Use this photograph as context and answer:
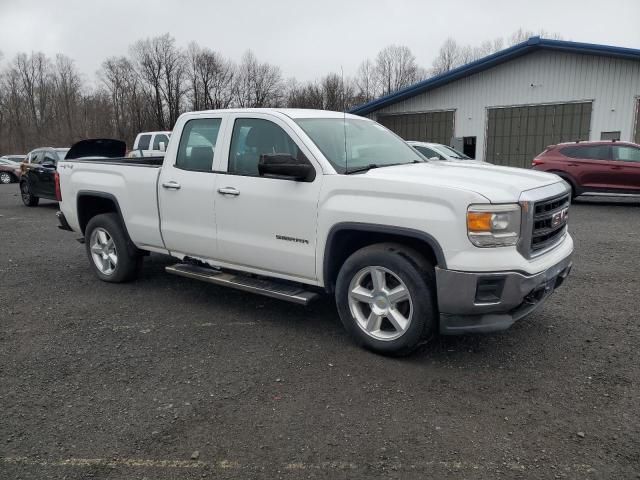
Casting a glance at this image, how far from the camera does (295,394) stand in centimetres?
355

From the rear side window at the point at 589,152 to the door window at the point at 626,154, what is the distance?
186mm

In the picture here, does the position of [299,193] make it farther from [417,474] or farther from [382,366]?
[417,474]

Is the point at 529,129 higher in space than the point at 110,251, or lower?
higher

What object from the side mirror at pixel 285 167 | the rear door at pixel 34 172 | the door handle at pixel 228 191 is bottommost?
the rear door at pixel 34 172

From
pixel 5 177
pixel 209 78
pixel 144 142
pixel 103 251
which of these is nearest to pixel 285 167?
pixel 103 251

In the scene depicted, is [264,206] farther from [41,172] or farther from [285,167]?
[41,172]

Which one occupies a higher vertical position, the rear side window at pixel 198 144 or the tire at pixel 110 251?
the rear side window at pixel 198 144

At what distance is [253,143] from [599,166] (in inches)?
476

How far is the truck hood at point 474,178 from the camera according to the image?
11.8ft

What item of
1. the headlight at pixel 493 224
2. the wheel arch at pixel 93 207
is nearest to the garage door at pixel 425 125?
the wheel arch at pixel 93 207

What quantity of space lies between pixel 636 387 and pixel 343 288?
7.08 ft

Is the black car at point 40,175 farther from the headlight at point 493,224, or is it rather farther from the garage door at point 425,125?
the garage door at point 425,125

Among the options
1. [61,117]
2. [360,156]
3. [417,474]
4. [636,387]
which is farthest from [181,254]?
[61,117]

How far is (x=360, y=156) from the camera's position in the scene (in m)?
4.61
